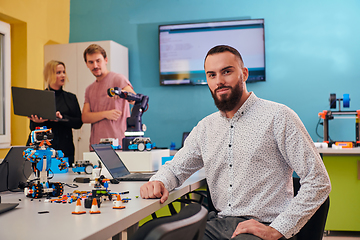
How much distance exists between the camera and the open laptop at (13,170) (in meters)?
1.56

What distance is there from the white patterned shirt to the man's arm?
99.5 inches

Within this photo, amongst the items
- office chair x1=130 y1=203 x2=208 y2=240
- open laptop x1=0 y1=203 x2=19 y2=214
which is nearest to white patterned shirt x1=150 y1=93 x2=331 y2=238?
open laptop x1=0 y1=203 x2=19 y2=214

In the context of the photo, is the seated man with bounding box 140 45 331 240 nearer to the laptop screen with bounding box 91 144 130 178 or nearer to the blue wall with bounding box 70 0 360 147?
the laptop screen with bounding box 91 144 130 178

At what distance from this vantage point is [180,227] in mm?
639

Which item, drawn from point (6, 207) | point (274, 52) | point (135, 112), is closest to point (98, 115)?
point (135, 112)

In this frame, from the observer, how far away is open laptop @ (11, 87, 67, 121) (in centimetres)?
279

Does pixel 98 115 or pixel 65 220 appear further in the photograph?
pixel 98 115

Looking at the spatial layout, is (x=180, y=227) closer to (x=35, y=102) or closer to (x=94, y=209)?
(x=94, y=209)

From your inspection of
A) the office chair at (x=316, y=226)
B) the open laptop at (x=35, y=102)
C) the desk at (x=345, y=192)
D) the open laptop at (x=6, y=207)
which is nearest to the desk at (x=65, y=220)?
the open laptop at (x=6, y=207)

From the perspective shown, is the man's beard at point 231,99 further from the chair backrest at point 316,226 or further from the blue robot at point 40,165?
the blue robot at point 40,165

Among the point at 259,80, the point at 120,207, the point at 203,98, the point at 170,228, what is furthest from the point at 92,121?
the point at 170,228

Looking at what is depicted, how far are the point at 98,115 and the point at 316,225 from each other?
315 centimetres

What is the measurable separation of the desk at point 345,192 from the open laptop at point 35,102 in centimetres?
236

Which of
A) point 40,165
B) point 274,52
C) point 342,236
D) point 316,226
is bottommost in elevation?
point 342,236
